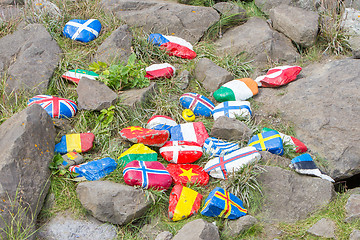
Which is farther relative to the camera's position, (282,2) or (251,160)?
(282,2)

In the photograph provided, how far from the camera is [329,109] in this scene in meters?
4.17

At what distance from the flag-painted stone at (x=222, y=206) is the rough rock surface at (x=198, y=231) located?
0.22 meters

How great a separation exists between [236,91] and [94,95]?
1.57 meters

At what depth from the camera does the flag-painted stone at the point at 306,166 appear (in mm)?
3674

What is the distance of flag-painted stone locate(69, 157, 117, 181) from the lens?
11.2 ft

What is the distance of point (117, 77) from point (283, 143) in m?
1.86

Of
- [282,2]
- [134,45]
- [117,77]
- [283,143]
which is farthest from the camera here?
[282,2]

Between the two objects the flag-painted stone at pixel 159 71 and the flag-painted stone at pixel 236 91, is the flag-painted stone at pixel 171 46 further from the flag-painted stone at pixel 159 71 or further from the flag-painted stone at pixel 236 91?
the flag-painted stone at pixel 236 91

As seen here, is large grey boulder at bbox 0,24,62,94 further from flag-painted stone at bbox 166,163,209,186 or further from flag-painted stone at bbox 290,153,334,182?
flag-painted stone at bbox 290,153,334,182

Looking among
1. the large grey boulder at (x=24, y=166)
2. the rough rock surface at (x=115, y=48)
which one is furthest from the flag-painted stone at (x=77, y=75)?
the large grey boulder at (x=24, y=166)

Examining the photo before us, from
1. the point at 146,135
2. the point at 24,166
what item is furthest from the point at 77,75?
the point at 24,166

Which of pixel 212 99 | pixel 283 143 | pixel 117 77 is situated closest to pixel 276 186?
pixel 283 143

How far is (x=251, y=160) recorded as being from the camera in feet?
11.6

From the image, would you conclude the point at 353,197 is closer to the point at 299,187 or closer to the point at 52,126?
the point at 299,187
